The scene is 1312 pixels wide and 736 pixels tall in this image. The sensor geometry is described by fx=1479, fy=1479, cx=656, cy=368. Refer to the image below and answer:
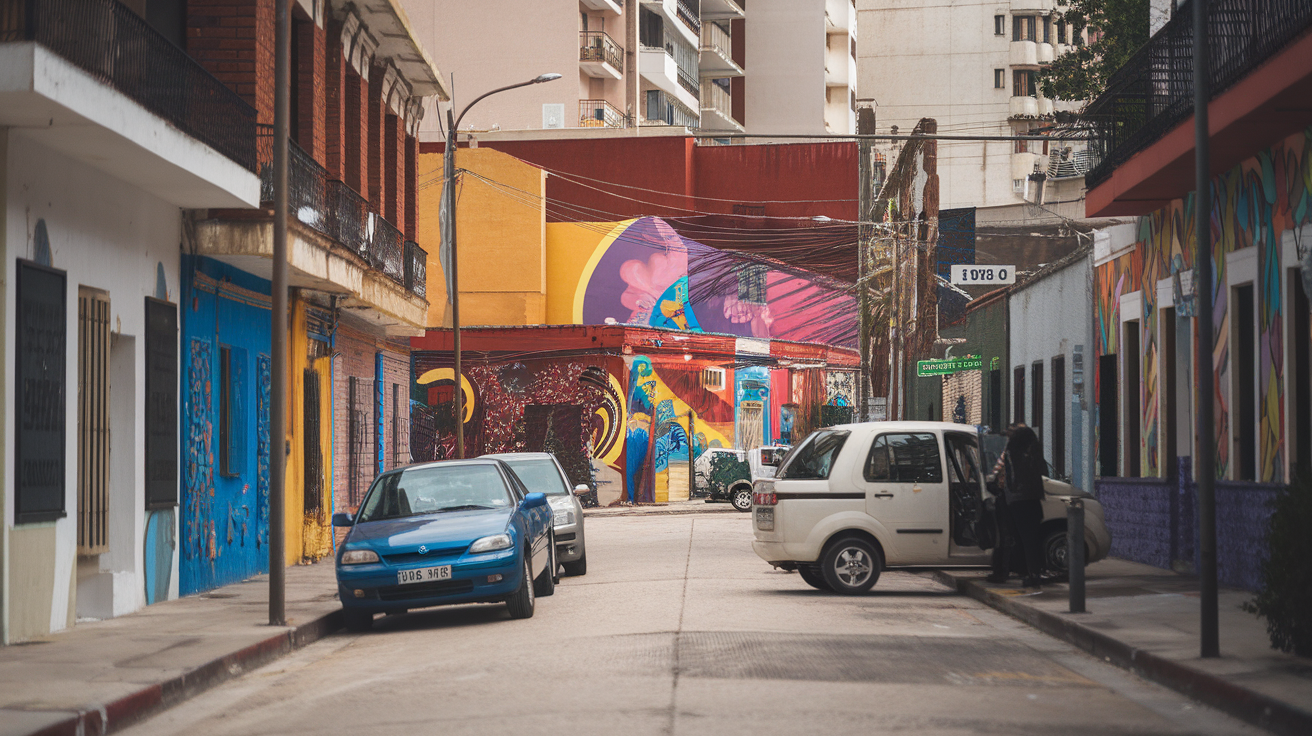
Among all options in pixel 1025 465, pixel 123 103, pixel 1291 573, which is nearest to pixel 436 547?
pixel 123 103

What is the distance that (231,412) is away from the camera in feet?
61.5

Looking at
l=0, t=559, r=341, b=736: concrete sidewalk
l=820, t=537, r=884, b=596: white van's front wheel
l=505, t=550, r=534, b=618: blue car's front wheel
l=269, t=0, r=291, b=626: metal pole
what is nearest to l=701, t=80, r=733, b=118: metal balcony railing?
l=820, t=537, r=884, b=596: white van's front wheel

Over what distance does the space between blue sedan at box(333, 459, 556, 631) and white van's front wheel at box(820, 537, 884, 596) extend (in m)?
3.15

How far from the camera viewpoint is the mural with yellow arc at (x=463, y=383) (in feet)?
146

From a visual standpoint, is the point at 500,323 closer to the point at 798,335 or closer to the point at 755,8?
the point at 798,335

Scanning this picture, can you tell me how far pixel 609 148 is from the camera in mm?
52594

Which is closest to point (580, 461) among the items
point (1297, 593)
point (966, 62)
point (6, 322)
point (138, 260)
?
point (138, 260)

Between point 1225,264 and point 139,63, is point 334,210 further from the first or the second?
point 1225,264

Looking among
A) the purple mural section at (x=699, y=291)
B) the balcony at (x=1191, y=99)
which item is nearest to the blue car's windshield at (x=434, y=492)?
the balcony at (x=1191, y=99)

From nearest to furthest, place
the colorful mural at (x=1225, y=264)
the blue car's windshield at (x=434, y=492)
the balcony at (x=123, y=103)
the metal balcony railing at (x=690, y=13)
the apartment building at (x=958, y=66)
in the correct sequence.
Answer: the balcony at (x=123, y=103) → the colorful mural at (x=1225, y=264) → the blue car's windshield at (x=434, y=492) → the metal balcony railing at (x=690, y=13) → the apartment building at (x=958, y=66)

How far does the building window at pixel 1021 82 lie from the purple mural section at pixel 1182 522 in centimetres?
6248

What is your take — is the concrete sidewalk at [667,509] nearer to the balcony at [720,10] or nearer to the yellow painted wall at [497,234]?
the yellow painted wall at [497,234]

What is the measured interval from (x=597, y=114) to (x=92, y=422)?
146 feet

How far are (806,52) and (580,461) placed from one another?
1556 inches
